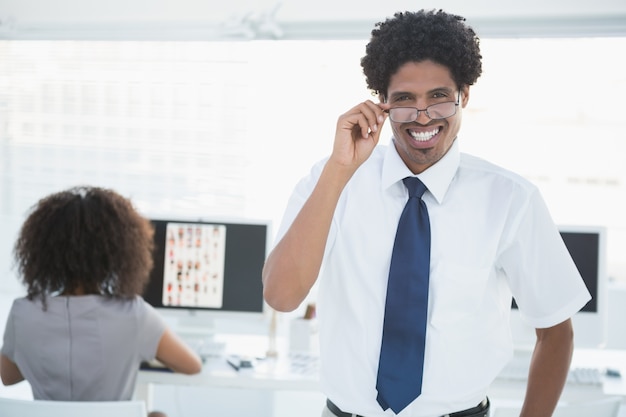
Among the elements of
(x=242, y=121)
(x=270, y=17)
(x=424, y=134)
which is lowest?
(x=424, y=134)

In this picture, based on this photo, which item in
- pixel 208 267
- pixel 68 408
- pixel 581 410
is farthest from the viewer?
pixel 208 267

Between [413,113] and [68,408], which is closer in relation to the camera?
[413,113]

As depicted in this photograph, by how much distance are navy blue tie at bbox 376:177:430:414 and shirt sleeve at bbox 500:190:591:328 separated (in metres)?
0.18

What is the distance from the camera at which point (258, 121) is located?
14.3 feet

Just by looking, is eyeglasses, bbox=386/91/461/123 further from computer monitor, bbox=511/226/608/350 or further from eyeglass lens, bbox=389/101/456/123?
computer monitor, bbox=511/226/608/350

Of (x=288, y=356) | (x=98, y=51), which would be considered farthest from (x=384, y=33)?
(x=98, y=51)

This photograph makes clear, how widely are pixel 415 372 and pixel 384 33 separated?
0.69m

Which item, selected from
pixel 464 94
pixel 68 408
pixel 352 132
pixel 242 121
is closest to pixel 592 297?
pixel 464 94

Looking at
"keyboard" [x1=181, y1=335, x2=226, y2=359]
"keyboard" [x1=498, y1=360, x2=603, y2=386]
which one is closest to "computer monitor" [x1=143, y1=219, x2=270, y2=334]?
"keyboard" [x1=181, y1=335, x2=226, y2=359]

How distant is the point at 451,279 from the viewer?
4.66 ft

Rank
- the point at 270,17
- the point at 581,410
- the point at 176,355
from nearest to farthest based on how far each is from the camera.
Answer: the point at 581,410 → the point at 176,355 → the point at 270,17

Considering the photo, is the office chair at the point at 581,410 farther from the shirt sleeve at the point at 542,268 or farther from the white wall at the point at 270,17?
the white wall at the point at 270,17

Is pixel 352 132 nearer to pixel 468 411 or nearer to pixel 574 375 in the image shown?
pixel 468 411

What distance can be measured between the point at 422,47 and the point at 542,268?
0.49 metres
